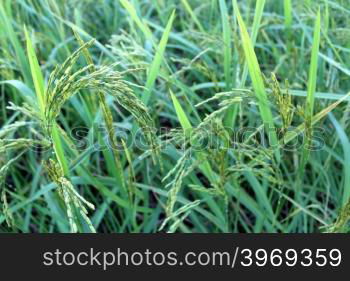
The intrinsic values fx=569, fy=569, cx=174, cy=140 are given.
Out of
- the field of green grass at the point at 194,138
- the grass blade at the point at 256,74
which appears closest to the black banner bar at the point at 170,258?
the field of green grass at the point at 194,138

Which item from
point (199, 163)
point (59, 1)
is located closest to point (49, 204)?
point (199, 163)

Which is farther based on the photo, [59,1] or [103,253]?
[59,1]

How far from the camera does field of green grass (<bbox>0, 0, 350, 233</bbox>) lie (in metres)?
1.00

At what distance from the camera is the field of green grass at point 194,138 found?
1.00 metres

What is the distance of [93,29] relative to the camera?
155 centimetres

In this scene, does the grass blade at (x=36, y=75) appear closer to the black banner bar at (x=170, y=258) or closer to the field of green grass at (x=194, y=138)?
the field of green grass at (x=194, y=138)

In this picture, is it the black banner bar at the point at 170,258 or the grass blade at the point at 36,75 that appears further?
the black banner bar at the point at 170,258

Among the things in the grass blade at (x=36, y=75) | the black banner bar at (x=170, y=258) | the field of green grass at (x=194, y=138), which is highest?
the grass blade at (x=36, y=75)

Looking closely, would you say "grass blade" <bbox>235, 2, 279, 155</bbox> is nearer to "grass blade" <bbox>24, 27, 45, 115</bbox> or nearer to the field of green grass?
the field of green grass

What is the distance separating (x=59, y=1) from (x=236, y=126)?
555 millimetres

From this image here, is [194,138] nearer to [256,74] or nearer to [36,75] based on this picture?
[256,74]

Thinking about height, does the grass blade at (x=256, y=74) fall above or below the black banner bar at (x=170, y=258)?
above

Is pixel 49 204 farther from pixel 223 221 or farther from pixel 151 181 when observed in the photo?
pixel 223 221

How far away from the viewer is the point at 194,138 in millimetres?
1005
